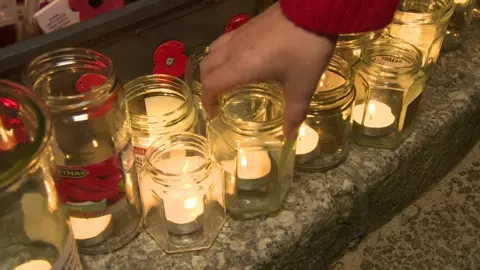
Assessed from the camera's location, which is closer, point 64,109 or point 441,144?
point 64,109

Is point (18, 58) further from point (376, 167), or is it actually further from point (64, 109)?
point (376, 167)

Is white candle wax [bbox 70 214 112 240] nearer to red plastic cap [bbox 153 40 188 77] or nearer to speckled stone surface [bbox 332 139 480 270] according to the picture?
red plastic cap [bbox 153 40 188 77]

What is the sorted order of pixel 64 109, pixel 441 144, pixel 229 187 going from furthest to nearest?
pixel 441 144, pixel 229 187, pixel 64 109

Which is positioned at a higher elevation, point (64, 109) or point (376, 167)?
point (64, 109)

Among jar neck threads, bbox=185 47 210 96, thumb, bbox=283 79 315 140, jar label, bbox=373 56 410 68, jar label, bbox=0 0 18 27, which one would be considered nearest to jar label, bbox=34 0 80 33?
jar label, bbox=0 0 18 27

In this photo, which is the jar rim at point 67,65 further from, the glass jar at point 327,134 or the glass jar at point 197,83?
the glass jar at point 327,134

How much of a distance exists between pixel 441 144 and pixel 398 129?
0.10 meters

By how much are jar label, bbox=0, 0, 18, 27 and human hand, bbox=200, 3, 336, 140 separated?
22 centimetres

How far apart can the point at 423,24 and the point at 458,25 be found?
0.50 feet

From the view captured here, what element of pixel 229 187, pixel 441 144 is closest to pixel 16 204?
pixel 229 187

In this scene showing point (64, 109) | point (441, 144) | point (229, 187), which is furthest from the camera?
point (441, 144)

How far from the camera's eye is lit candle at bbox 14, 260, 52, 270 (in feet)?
1.71

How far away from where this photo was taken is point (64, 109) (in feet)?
1.66

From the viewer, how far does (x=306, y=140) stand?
0.70m
